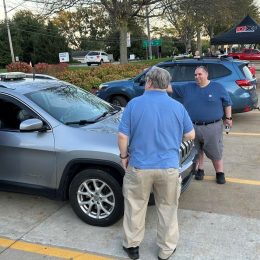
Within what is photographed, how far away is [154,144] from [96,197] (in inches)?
48.6

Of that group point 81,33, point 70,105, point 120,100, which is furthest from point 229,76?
point 81,33

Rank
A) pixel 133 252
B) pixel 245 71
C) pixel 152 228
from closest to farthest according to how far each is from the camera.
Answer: pixel 133 252
pixel 152 228
pixel 245 71

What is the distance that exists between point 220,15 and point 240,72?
53.8ft

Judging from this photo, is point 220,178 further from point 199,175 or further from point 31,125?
point 31,125

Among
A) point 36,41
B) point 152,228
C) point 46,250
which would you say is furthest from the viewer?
point 36,41

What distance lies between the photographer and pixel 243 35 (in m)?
20.4

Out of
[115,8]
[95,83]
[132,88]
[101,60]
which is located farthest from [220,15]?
[101,60]

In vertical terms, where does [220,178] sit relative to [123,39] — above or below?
below

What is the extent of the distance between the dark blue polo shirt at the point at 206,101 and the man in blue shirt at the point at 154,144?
5.93ft

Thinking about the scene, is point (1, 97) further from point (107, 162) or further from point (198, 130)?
point (198, 130)

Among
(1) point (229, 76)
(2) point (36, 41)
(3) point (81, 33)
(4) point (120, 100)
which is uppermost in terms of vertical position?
(3) point (81, 33)

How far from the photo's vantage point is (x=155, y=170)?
11.2ft

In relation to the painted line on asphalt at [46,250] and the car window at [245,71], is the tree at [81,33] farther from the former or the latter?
the painted line on asphalt at [46,250]

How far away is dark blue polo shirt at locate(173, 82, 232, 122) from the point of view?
529 centimetres
